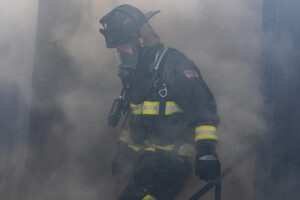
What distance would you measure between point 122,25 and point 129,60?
0.29 meters

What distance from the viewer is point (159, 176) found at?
2141mm

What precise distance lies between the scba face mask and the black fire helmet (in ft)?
0.18

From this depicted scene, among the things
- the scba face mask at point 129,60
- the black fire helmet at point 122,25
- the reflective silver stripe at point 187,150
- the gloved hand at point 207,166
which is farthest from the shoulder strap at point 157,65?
the gloved hand at point 207,166

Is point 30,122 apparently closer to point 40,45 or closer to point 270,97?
point 40,45

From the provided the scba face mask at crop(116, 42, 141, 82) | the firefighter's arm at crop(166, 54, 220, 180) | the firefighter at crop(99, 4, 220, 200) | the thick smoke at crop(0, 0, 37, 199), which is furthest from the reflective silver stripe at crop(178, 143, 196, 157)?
the thick smoke at crop(0, 0, 37, 199)

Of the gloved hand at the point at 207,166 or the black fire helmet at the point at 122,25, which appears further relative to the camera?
the black fire helmet at the point at 122,25

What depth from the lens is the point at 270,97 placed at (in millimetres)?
2502

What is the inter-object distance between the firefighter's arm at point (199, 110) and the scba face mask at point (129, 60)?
0.32 meters

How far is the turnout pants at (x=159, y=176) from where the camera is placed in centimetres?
213

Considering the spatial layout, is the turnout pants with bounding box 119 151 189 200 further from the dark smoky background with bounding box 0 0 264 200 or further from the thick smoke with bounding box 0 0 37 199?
the thick smoke with bounding box 0 0 37 199

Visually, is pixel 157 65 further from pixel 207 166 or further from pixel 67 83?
pixel 67 83

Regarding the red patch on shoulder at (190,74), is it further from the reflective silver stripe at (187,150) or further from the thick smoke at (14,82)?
the thick smoke at (14,82)

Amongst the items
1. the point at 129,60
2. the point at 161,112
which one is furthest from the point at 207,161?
the point at 129,60

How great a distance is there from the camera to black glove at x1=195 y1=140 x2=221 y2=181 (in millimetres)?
1937
